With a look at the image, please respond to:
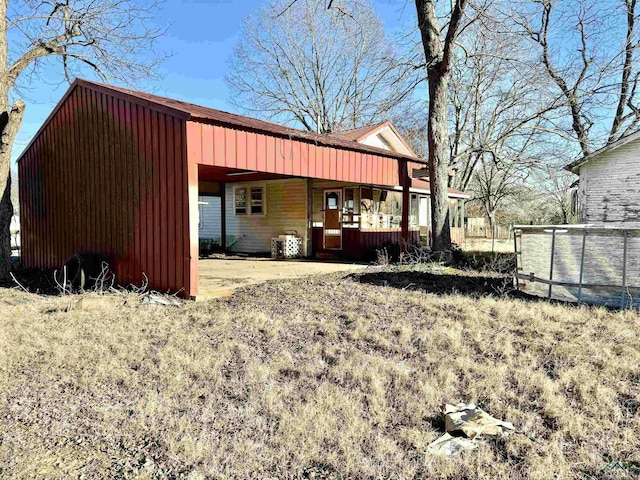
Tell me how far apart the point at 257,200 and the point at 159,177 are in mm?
8022

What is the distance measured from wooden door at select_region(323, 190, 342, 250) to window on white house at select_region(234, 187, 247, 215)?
3.03m

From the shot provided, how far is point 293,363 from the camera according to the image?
4461 mm

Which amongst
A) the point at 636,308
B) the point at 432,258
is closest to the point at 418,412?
the point at 636,308

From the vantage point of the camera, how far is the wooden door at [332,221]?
14508 mm

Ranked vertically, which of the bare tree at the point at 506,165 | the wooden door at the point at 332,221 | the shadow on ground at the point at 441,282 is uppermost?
the bare tree at the point at 506,165

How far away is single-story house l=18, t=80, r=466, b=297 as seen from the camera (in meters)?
7.18

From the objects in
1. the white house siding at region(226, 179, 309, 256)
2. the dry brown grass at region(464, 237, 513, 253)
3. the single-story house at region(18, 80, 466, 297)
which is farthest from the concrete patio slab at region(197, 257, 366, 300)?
the dry brown grass at region(464, 237, 513, 253)

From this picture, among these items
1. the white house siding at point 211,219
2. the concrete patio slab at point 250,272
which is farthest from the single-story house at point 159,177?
the white house siding at point 211,219

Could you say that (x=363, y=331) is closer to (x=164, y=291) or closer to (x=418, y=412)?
(x=418, y=412)

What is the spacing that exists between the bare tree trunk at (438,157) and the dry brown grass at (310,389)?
548 centimetres

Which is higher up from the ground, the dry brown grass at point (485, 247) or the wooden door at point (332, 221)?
the wooden door at point (332, 221)

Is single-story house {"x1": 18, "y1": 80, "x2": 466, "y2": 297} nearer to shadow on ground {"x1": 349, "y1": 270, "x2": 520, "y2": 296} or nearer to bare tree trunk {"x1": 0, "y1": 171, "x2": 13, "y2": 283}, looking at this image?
bare tree trunk {"x1": 0, "y1": 171, "x2": 13, "y2": 283}

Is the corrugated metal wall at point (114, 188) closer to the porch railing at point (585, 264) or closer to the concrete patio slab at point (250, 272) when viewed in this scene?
the concrete patio slab at point (250, 272)

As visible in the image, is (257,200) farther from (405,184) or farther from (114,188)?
(114,188)
